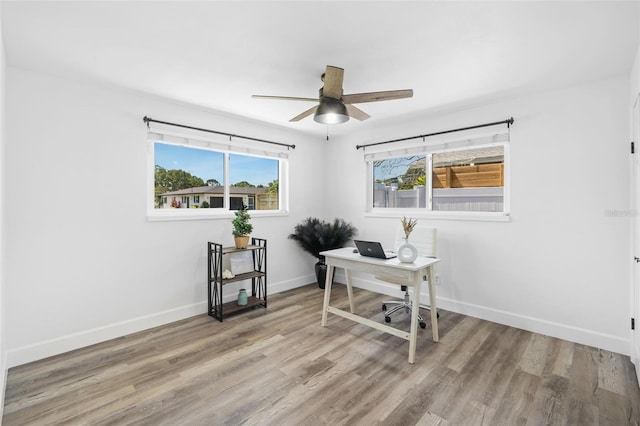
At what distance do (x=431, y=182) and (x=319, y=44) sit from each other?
247cm

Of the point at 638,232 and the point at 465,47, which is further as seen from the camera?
the point at 638,232

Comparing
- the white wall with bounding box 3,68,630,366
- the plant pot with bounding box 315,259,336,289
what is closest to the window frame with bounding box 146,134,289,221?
the white wall with bounding box 3,68,630,366

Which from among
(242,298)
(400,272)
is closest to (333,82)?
(400,272)

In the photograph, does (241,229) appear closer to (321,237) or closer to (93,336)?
(321,237)

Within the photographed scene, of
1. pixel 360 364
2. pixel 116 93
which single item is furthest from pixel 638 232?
pixel 116 93

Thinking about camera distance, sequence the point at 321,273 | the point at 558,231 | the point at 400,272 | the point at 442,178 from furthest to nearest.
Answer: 1. the point at 321,273
2. the point at 442,178
3. the point at 558,231
4. the point at 400,272

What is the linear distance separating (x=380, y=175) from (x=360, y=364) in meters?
2.79

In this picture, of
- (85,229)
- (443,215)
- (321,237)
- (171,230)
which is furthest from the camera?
(321,237)

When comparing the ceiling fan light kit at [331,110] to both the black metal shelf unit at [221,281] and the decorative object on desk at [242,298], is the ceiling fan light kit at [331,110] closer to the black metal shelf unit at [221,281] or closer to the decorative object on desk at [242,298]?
the black metal shelf unit at [221,281]

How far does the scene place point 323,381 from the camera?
228cm

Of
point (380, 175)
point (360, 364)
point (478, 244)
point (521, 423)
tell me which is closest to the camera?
point (521, 423)

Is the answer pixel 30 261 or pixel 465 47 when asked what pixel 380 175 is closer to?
pixel 465 47

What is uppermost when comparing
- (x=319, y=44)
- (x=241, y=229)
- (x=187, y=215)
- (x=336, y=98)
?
(x=319, y=44)

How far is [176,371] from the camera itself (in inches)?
94.9
